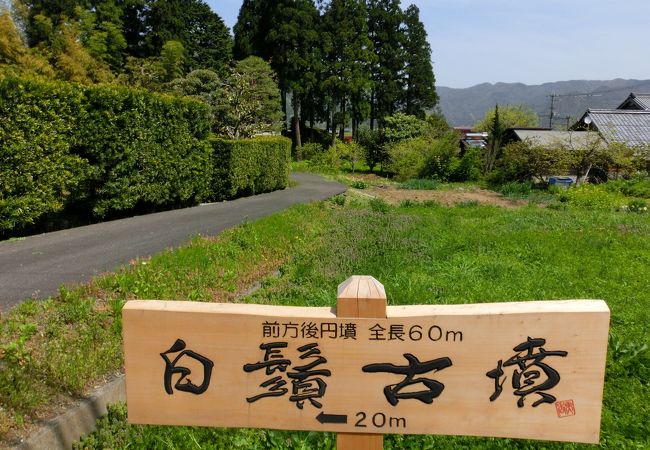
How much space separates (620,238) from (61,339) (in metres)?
9.23

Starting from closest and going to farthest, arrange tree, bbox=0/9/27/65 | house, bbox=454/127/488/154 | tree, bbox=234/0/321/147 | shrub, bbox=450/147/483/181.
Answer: tree, bbox=0/9/27/65, shrub, bbox=450/147/483/181, house, bbox=454/127/488/154, tree, bbox=234/0/321/147

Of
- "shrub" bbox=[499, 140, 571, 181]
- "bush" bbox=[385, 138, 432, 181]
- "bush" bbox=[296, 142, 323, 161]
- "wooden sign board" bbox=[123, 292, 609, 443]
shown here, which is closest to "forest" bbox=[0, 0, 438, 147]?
"bush" bbox=[296, 142, 323, 161]

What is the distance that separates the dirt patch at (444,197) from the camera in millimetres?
15965

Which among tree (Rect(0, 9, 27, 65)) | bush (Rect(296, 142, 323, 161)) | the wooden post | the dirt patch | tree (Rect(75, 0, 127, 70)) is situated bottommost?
the dirt patch

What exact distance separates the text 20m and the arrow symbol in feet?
0.16

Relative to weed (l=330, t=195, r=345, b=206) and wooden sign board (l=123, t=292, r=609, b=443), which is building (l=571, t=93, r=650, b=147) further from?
wooden sign board (l=123, t=292, r=609, b=443)

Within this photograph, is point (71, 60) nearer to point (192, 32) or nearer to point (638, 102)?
point (192, 32)

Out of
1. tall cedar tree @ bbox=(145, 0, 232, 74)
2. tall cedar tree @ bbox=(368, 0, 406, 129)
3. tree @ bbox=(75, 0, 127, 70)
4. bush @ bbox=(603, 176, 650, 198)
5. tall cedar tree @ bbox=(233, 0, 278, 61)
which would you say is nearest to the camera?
bush @ bbox=(603, 176, 650, 198)

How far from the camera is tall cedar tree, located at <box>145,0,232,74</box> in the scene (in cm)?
3684

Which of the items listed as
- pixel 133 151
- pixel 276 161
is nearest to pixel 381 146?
pixel 276 161

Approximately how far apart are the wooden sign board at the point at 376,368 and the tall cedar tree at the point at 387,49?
4104cm

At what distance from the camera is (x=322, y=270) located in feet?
22.3

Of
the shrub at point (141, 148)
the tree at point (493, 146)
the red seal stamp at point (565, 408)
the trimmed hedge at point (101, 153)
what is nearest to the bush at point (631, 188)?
the tree at point (493, 146)

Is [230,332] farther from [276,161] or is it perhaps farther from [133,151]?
[276,161]
